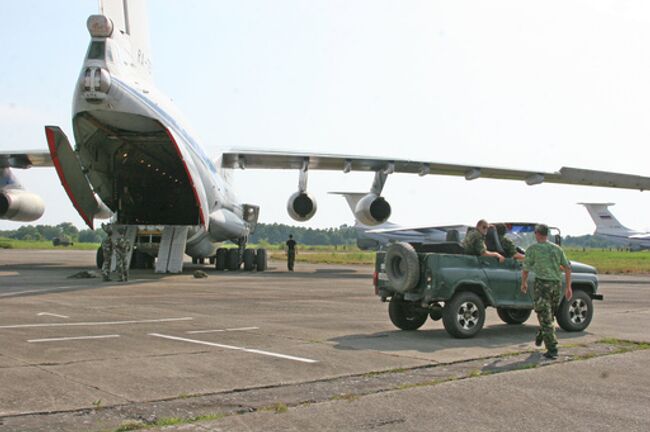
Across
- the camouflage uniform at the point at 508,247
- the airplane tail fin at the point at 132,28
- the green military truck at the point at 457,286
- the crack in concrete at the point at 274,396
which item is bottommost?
the crack in concrete at the point at 274,396

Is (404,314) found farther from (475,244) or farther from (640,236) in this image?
(640,236)

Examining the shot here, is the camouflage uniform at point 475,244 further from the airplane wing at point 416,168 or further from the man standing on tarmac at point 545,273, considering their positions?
the airplane wing at point 416,168

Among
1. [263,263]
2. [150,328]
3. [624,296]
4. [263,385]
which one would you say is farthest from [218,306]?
[263,263]

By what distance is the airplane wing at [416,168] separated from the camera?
29859 mm

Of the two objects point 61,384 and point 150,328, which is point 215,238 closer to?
point 150,328

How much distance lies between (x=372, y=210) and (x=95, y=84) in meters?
12.8

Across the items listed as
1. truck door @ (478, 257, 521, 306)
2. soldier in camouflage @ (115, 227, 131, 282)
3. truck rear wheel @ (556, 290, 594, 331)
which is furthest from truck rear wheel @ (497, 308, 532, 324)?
soldier in camouflage @ (115, 227, 131, 282)

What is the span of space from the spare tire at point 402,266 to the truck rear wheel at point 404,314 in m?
0.54

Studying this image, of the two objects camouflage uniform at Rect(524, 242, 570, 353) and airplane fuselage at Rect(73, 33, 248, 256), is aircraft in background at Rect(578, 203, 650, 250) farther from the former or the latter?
camouflage uniform at Rect(524, 242, 570, 353)

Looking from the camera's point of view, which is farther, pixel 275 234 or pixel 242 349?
pixel 275 234

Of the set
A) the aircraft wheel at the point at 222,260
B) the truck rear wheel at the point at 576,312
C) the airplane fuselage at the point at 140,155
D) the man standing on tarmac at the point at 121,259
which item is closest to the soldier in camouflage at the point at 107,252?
the man standing on tarmac at the point at 121,259

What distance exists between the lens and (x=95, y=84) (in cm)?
1842

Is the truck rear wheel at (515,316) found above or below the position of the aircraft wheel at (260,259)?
below

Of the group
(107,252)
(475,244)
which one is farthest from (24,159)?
(475,244)
